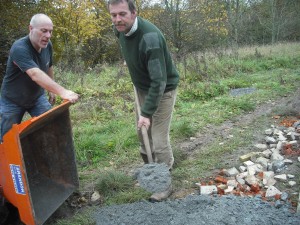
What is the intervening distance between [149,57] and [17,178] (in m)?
1.66

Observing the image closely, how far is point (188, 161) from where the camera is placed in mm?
4492

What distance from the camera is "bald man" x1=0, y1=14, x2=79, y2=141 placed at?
322 cm

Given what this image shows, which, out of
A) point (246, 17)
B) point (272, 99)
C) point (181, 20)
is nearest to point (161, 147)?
point (272, 99)

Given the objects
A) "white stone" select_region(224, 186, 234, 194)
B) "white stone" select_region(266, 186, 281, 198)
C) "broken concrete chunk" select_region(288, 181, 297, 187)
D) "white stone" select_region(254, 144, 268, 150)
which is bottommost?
"white stone" select_region(254, 144, 268, 150)

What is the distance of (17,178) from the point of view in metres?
2.70

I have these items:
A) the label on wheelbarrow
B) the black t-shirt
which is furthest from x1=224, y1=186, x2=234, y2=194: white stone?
the black t-shirt

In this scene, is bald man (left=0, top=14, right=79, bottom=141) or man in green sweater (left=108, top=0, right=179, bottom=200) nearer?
man in green sweater (left=108, top=0, right=179, bottom=200)

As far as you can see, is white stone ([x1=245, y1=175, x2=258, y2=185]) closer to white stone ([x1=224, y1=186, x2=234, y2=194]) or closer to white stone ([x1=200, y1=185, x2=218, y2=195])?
white stone ([x1=224, y1=186, x2=234, y2=194])

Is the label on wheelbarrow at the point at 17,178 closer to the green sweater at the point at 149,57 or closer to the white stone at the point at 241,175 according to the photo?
the green sweater at the point at 149,57

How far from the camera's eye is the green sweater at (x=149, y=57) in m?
3.12

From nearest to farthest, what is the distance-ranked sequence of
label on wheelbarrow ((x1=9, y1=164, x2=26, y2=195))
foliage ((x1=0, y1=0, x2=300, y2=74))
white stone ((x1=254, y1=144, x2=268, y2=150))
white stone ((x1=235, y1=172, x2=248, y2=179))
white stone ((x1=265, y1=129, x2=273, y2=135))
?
label on wheelbarrow ((x1=9, y1=164, x2=26, y2=195))
white stone ((x1=235, y1=172, x2=248, y2=179))
white stone ((x1=254, y1=144, x2=268, y2=150))
white stone ((x1=265, y1=129, x2=273, y2=135))
foliage ((x1=0, y1=0, x2=300, y2=74))

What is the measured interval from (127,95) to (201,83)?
2.15 metres

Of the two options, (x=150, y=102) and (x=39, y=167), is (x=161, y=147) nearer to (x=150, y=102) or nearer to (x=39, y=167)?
(x=150, y=102)

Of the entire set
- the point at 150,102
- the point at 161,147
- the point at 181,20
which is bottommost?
the point at 161,147
